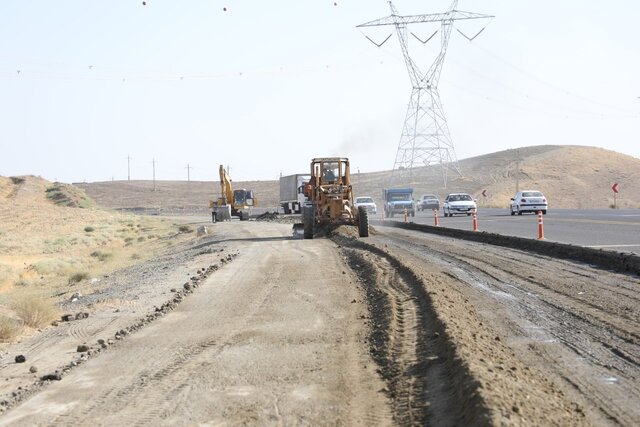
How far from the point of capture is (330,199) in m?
35.1

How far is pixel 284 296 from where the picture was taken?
16.1 metres

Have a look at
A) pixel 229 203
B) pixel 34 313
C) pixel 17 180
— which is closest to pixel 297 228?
pixel 34 313

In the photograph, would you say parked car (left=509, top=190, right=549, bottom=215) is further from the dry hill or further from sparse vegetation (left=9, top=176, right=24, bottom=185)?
sparse vegetation (left=9, top=176, right=24, bottom=185)

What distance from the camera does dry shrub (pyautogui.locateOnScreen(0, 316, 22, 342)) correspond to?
1345cm

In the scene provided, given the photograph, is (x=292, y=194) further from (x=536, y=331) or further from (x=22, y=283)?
(x=536, y=331)

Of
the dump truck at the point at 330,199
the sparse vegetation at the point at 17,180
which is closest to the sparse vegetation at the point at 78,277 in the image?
the dump truck at the point at 330,199

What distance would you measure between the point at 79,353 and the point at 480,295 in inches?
270

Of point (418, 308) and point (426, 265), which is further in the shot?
point (426, 265)

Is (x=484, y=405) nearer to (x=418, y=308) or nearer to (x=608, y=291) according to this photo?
(x=418, y=308)

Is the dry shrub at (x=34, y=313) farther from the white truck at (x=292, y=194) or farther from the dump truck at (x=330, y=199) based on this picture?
the white truck at (x=292, y=194)

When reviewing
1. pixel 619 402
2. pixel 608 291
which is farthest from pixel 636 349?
pixel 608 291

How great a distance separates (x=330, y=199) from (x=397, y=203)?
105ft

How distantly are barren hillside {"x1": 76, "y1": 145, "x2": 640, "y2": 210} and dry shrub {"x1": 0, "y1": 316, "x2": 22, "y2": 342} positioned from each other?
299 ft

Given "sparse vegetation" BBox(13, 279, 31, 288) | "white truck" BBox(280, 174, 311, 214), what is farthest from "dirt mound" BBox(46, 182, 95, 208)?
"sparse vegetation" BBox(13, 279, 31, 288)
